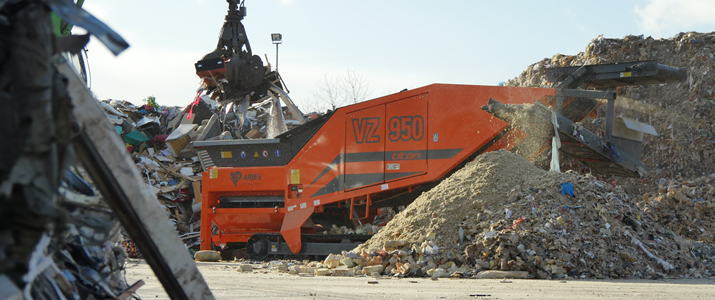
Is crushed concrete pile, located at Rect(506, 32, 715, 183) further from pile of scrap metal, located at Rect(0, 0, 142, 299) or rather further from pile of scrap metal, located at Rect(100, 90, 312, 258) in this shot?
pile of scrap metal, located at Rect(0, 0, 142, 299)

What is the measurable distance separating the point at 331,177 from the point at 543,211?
3283mm

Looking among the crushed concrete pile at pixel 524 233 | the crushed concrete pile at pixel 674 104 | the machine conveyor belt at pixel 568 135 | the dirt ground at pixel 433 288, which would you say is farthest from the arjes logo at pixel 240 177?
the crushed concrete pile at pixel 674 104

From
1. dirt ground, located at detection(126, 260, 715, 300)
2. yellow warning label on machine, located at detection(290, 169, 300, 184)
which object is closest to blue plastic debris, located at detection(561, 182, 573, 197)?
dirt ground, located at detection(126, 260, 715, 300)

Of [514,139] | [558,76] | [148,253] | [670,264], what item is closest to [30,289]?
[148,253]

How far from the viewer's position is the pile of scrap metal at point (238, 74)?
37.2ft

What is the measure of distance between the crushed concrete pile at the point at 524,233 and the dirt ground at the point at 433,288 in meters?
0.40

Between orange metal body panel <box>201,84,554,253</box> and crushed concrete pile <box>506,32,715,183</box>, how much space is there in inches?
221

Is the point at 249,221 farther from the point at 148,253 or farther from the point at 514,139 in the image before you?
the point at 148,253

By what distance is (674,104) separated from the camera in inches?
527

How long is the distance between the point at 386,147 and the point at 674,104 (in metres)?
7.69

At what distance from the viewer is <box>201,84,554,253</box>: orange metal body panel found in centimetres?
863

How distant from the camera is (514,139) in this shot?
29.1 ft

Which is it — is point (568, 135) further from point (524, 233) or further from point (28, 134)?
point (28, 134)

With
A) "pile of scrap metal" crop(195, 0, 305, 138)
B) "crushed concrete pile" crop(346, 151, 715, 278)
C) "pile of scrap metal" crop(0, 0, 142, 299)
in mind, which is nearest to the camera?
"pile of scrap metal" crop(0, 0, 142, 299)
